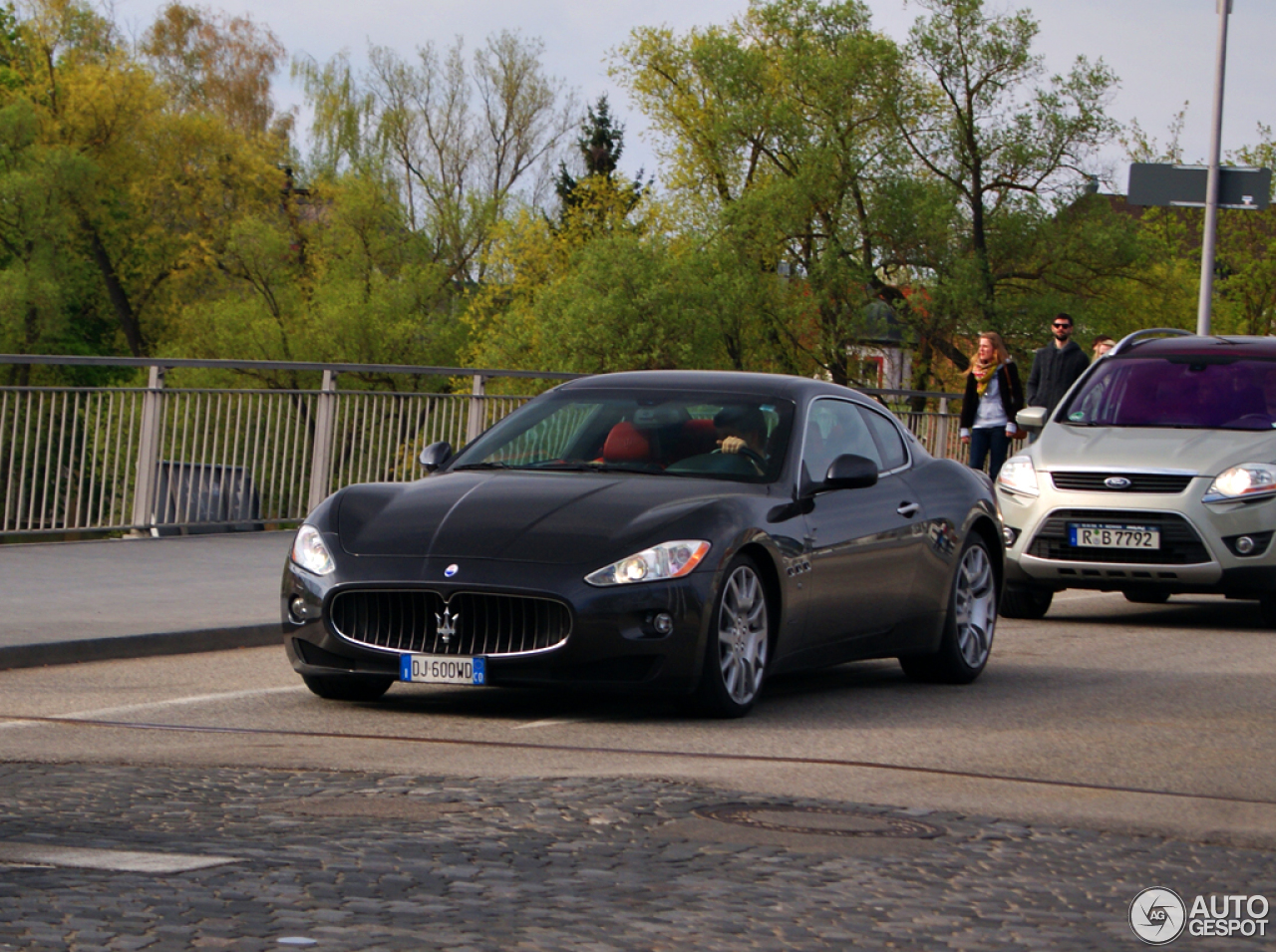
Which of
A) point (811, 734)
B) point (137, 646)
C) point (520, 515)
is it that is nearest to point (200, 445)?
point (137, 646)

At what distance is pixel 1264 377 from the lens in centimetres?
1361

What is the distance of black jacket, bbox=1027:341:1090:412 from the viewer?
61.2 feet

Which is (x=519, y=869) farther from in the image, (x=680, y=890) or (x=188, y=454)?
(x=188, y=454)

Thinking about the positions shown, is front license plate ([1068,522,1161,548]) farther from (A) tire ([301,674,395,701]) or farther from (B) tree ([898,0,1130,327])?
(B) tree ([898,0,1130,327])

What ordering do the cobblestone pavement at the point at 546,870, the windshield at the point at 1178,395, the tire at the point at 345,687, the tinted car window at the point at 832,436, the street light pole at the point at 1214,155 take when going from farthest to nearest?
the street light pole at the point at 1214,155 < the windshield at the point at 1178,395 < the tinted car window at the point at 832,436 < the tire at the point at 345,687 < the cobblestone pavement at the point at 546,870

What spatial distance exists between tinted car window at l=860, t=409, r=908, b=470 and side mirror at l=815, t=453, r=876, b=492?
0.72 m

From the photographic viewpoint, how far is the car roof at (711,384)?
30.1 ft

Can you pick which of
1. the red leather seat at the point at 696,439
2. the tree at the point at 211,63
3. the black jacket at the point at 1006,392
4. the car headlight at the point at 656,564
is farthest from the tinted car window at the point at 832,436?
the tree at the point at 211,63

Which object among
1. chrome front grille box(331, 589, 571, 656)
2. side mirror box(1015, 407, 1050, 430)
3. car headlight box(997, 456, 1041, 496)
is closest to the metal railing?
side mirror box(1015, 407, 1050, 430)

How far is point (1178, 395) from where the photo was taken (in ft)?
45.2

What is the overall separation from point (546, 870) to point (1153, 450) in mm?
8929

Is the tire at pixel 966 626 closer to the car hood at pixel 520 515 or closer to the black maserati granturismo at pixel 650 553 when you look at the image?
the black maserati granturismo at pixel 650 553

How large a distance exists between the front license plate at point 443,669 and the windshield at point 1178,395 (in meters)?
7.23

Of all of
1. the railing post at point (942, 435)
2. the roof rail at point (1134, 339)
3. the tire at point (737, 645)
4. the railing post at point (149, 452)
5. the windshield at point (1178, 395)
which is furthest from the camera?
the railing post at point (942, 435)
